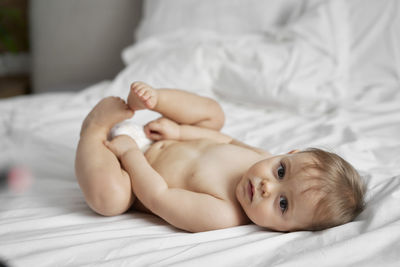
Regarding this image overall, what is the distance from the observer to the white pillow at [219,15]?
1896 mm

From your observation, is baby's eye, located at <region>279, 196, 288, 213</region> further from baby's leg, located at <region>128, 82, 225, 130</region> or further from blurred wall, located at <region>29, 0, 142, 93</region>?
blurred wall, located at <region>29, 0, 142, 93</region>

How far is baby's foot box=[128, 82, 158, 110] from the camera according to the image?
3.09ft

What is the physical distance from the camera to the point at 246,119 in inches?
60.7

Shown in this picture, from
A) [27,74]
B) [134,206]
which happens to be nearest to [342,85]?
[134,206]

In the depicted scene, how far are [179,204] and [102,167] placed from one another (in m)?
0.20

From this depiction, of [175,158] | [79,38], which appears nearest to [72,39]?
[79,38]

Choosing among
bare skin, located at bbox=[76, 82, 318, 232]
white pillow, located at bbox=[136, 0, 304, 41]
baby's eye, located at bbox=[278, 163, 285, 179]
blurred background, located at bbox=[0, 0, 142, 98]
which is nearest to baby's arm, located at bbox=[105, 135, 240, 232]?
bare skin, located at bbox=[76, 82, 318, 232]

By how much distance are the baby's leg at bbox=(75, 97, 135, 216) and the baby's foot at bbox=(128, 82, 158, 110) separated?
0.05 m

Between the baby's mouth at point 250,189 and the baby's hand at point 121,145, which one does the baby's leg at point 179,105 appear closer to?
the baby's hand at point 121,145

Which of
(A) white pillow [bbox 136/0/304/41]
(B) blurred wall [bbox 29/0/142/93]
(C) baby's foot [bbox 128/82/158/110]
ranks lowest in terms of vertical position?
(B) blurred wall [bbox 29/0/142/93]

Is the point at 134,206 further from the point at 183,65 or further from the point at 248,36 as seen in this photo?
the point at 248,36

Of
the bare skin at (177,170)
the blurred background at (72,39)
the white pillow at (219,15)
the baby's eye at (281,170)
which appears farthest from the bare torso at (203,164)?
the blurred background at (72,39)

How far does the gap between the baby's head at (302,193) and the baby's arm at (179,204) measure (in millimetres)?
55

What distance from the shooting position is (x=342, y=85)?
5.31ft
